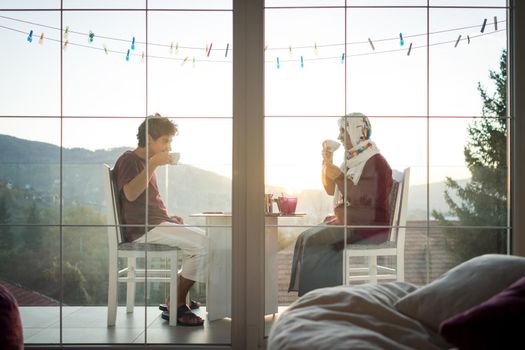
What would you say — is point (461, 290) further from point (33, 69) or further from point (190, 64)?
point (33, 69)

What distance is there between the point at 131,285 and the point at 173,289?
0.81ft

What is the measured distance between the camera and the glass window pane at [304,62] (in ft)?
11.5

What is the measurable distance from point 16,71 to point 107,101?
57 centimetres

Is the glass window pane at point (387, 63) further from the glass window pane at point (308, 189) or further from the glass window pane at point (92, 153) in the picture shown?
the glass window pane at point (92, 153)

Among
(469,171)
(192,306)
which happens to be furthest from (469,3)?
(192,306)

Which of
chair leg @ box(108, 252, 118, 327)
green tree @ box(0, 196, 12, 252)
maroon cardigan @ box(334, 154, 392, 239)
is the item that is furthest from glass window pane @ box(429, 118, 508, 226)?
green tree @ box(0, 196, 12, 252)

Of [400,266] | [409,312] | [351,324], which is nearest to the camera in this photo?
[351,324]

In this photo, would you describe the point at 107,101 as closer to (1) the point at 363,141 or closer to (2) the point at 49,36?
(2) the point at 49,36

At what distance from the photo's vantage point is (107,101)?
11.6 ft

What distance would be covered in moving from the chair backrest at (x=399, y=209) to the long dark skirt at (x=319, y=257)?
0.09 meters

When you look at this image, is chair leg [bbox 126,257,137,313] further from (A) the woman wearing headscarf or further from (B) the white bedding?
(B) the white bedding

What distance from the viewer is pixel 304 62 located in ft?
11.6

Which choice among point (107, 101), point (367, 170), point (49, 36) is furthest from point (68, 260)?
point (367, 170)

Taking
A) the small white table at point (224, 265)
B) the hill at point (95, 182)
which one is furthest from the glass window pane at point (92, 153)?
the small white table at point (224, 265)
